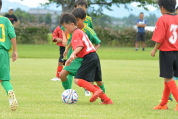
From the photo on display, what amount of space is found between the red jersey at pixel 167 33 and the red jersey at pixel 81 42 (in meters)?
1.05

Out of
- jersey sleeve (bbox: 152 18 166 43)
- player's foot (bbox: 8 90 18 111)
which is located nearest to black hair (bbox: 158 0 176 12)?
jersey sleeve (bbox: 152 18 166 43)

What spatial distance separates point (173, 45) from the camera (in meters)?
5.88

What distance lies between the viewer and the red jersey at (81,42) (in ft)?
20.0

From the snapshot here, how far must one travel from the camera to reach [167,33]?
232 inches

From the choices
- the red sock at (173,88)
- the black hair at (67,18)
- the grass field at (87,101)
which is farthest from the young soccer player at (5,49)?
the red sock at (173,88)

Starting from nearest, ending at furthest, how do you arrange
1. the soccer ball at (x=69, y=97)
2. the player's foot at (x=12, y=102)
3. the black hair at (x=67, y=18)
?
the player's foot at (x=12, y=102) < the black hair at (x=67, y=18) < the soccer ball at (x=69, y=97)

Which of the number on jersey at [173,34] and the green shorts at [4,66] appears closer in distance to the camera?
the green shorts at [4,66]

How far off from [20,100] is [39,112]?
1256mm

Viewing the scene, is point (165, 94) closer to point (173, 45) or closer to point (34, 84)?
point (173, 45)

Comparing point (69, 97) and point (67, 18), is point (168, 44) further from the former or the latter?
point (69, 97)

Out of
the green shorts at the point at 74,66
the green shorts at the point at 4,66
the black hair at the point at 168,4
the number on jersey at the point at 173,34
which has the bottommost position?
the green shorts at the point at 74,66

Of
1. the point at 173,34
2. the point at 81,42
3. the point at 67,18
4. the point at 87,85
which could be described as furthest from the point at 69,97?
the point at 173,34

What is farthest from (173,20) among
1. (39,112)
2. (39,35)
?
(39,35)

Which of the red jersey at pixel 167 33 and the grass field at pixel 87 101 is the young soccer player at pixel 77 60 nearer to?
the grass field at pixel 87 101
